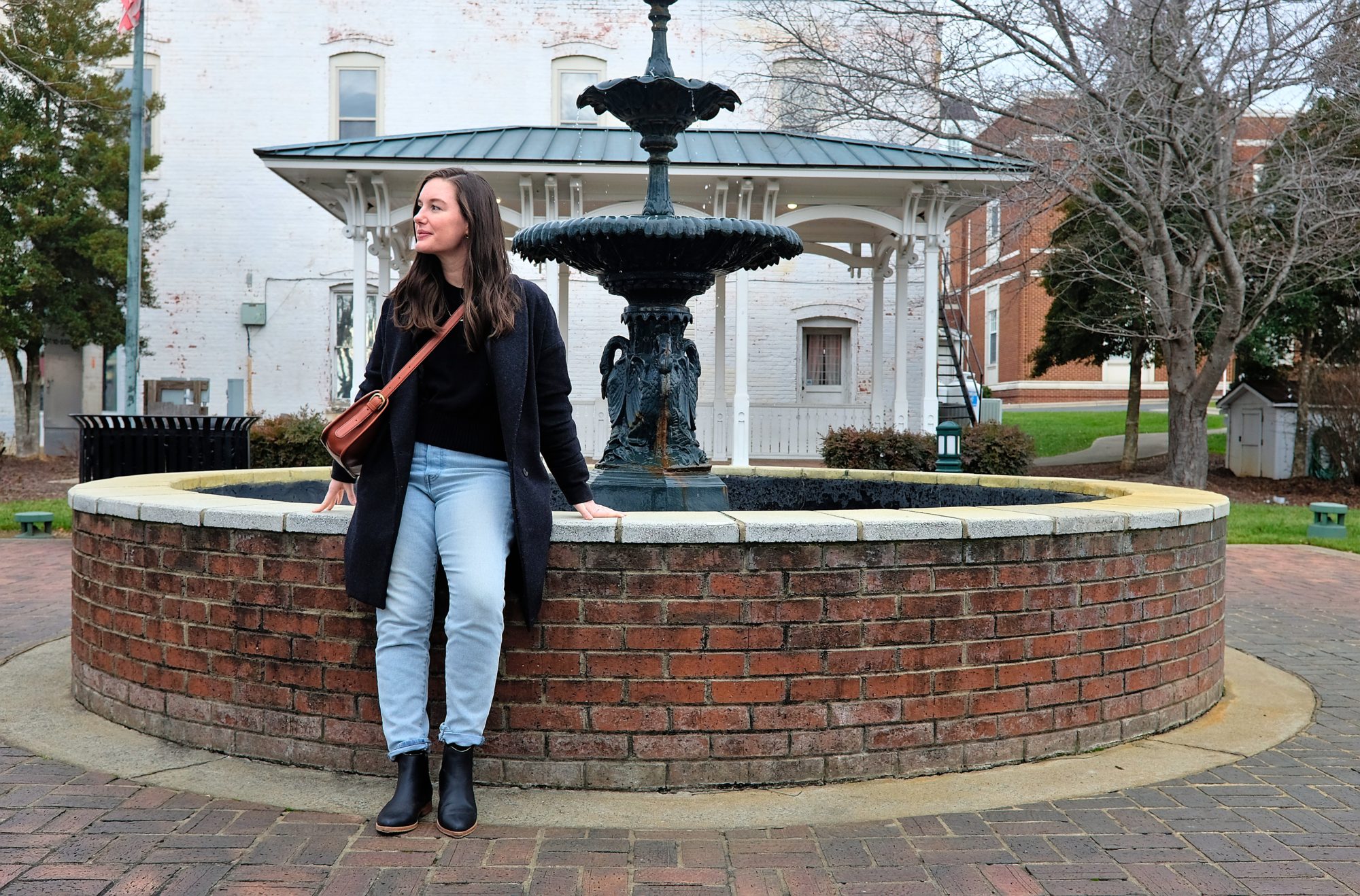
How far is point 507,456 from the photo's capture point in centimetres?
343

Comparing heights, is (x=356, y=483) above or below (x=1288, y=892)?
above

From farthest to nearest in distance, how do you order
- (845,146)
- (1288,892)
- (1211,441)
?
1. (1211,441)
2. (845,146)
3. (1288,892)

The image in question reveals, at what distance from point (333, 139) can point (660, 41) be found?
1777cm

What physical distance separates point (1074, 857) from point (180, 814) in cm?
263

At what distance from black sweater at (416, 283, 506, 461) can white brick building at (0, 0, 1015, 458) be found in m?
17.4

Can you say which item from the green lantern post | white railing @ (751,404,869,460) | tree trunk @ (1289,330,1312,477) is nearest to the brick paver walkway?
the green lantern post

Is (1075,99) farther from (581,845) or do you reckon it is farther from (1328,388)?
(581,845)

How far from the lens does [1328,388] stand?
709 inches

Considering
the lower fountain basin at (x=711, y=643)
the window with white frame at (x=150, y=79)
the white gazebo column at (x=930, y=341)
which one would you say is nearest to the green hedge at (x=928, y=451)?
the white gazebo column at (x=930, y=341)

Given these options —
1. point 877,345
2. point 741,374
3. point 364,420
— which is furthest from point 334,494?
point 877,345

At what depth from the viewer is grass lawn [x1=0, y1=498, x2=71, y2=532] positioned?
39.2 feet

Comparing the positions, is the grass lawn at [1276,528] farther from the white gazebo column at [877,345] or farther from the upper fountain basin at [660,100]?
the upper fountain basin at [660,100]

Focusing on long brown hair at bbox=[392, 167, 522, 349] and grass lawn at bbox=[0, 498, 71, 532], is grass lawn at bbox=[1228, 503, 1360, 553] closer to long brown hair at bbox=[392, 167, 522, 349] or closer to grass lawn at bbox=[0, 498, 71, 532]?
long brown hair at bbox=[392, 167, 522, 349]

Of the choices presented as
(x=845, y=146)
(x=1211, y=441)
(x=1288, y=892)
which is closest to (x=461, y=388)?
(x=1288, y=892)
